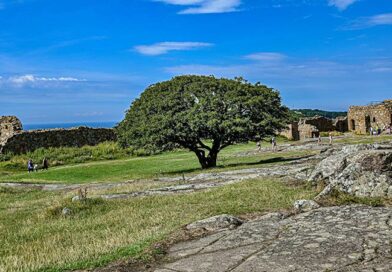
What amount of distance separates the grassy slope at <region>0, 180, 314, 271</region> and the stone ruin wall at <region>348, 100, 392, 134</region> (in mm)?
40629

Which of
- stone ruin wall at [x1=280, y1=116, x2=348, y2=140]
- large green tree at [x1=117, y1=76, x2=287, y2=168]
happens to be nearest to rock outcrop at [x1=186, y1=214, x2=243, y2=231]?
large green tree at [x1=117, y1=76, x2=287, y2=168]

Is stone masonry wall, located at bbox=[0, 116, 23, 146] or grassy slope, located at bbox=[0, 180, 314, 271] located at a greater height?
stone masonry wall, located at bbox=[0, 116, 23, 146]

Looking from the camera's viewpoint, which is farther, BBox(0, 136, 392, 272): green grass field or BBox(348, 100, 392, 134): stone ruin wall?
BBox(348, 100, 392, 134): stone ruin wall

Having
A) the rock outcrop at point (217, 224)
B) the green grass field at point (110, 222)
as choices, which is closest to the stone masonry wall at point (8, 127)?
the green grass field at point (110, 222)

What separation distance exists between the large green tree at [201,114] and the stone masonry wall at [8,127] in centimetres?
2156

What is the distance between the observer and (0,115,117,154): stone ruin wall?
47.5m

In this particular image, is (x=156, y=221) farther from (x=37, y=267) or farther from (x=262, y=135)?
(x=262, y=135)

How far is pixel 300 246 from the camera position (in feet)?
22.9

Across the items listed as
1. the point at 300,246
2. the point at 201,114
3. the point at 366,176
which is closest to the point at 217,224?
the point at 300,246

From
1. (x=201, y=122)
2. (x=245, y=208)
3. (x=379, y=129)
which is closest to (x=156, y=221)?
(x=245, y=208)

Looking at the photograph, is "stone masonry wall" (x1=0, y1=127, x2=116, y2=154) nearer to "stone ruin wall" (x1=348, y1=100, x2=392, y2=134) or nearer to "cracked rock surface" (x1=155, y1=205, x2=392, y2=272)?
"stone ruin wall" (x1=348, y1=100, x2=392, y2=134)

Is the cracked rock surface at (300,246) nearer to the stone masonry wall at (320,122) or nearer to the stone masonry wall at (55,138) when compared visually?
the stone masonry wall at (55,138)

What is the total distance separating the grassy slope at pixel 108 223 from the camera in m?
8.21

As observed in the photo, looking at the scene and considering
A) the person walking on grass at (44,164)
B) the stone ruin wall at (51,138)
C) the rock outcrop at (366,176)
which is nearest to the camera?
the rock outcrop at (366,176)
